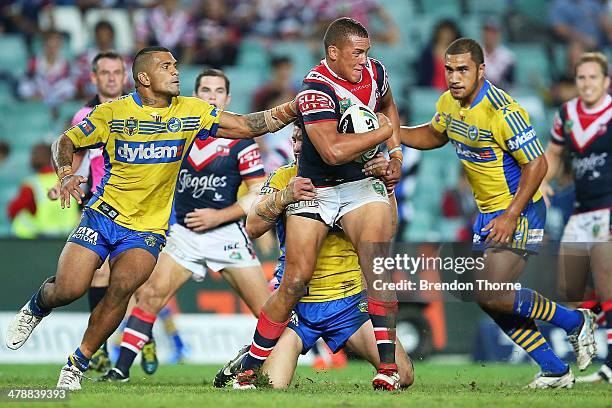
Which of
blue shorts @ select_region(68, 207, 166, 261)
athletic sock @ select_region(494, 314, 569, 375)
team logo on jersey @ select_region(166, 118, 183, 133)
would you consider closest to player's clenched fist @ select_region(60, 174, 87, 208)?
blue shorts @ select_region(68, 207, 166, 261)

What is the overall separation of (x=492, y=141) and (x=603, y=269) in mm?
2293

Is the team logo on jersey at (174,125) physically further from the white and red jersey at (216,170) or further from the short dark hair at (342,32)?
the white and red jersey at (216,170)

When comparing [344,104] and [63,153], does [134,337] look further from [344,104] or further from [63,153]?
[344,104]

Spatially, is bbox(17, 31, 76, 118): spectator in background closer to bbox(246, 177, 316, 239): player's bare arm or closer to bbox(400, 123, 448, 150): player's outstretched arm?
bbox(400, 123, 448, 150): player's outstretched arm

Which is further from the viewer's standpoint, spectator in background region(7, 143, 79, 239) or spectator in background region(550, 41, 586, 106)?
spectator in background region(550, 41, 586, 106)

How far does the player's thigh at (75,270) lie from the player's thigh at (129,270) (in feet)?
0.61

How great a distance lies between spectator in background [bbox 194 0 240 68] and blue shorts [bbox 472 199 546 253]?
30.2 ft

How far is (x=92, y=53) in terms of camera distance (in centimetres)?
1702

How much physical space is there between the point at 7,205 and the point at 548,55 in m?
9.12

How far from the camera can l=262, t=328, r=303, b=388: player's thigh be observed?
7992 mm

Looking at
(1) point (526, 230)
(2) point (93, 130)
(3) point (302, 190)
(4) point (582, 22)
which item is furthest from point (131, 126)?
(4) point (582, 22)

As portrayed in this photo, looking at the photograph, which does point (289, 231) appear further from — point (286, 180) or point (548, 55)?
point (548, 55)

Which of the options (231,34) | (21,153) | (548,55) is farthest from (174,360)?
(548,55)

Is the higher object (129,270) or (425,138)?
(425,138)
